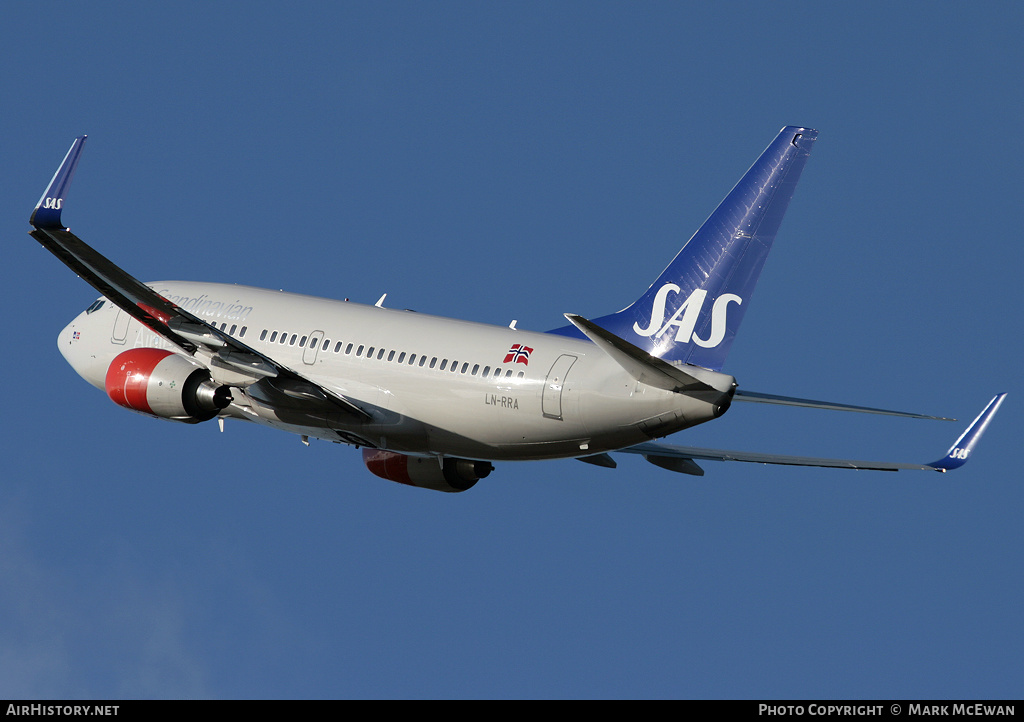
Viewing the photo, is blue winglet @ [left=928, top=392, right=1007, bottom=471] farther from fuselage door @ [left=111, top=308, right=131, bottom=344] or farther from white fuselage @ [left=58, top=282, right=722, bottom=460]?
fuselage door @ [left=111, top=308, right=131, bottom=344]

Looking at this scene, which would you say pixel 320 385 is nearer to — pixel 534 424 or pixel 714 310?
pixel 534 424

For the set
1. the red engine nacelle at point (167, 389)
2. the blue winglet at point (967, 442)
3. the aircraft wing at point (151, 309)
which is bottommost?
the red engine nacelle at point (167, 389)

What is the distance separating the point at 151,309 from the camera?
3638 centimetres

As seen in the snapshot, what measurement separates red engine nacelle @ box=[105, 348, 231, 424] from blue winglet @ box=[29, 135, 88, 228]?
7.14 meters

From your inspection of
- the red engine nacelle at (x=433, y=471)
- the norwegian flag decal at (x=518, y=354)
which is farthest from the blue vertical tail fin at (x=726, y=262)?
the red engine nacelle at (x=433, y=471)

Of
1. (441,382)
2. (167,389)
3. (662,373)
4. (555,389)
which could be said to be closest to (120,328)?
(167,389)

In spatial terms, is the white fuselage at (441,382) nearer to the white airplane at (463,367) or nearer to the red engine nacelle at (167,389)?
the white airplane at (463,367)

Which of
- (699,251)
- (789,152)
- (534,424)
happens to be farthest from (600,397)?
(789,152)

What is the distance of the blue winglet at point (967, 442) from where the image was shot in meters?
38.7

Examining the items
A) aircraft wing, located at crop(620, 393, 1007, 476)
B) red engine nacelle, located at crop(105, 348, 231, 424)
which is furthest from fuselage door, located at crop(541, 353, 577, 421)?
red engine nacelle, located at crop(105, 348, 231, 424)

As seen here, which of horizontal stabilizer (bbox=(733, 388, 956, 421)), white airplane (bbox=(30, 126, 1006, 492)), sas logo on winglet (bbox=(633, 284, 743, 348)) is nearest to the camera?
horizontal stabilizer (bbox=(733, 388, 956, 421))

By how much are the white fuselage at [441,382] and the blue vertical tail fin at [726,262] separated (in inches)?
63.4

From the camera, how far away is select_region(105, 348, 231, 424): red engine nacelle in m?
37.8

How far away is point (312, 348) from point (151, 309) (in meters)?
5.00
